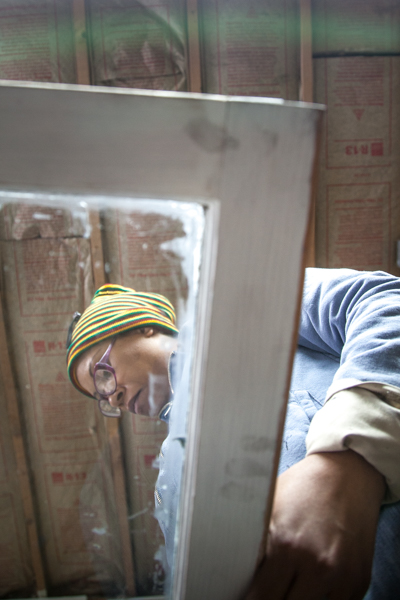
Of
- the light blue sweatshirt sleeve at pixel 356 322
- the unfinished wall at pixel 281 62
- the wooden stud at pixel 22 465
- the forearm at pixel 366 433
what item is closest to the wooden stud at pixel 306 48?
the unfinished wall at pixel 281 62

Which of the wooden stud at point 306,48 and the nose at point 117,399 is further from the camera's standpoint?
the wooden stud at point 306,48

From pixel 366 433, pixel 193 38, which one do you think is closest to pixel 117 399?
pixel 366 433

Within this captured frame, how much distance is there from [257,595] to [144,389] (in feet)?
0.71

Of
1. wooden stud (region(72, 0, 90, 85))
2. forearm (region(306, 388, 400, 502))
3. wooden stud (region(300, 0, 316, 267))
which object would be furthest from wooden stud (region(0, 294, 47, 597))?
wooden stud (region(72, 0, 90, 85))

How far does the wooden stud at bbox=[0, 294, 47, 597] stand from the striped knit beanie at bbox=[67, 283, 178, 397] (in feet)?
0.24

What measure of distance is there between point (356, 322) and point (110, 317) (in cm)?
37

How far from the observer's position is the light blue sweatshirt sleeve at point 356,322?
456 millimetres

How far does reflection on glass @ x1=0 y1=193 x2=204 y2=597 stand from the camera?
29cm

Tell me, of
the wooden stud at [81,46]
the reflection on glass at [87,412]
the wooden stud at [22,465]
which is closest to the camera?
the reflection on glass at [87,412]

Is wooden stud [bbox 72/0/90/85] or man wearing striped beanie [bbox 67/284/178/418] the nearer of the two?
man wearing striped beanie [bbox 67/284/178/418]

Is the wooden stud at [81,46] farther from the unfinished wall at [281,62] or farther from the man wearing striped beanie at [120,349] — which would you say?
the man wearing striped beanie at [120,349]

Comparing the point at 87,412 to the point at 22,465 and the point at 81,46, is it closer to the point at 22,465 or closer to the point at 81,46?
the point at 22,465

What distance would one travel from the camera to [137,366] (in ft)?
1.32

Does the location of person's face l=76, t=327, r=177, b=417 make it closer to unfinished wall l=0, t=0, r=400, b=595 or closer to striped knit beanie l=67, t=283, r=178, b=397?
striped knit beanie l=67, t=283, r=178, b=397
